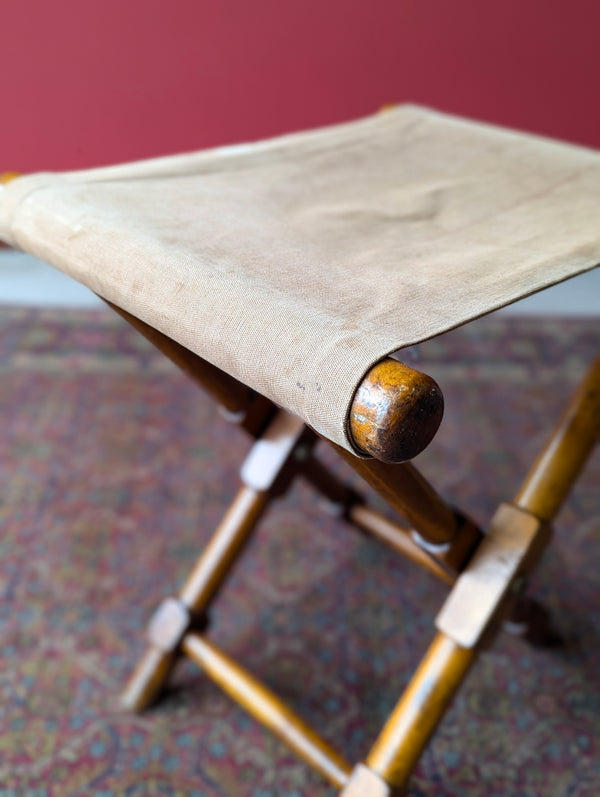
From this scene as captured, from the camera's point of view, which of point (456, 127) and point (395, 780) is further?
point (456, 127)

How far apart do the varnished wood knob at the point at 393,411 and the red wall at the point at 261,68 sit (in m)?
1.49

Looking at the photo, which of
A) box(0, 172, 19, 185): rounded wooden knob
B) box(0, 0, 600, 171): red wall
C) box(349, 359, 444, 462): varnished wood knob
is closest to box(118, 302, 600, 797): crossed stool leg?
box(349, 359, 444, 462): varnished wood knob

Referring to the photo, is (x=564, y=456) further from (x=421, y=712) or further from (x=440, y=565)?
(x=421, y=712)

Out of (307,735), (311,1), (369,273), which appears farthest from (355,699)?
(311,1)

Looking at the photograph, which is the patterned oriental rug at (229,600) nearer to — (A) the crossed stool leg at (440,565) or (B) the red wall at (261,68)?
(A) the crossed stool leg at (440,565)

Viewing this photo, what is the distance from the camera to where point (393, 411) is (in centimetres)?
48

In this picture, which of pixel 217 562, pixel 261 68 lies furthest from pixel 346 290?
pixel 261 68

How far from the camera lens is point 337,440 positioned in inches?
20.1

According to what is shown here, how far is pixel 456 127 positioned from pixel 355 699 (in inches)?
30.9

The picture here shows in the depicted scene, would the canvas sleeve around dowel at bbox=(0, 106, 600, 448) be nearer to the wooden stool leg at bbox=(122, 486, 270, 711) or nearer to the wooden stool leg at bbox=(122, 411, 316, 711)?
the wooden stool leg at bbox=(122, 411, 316, 711)

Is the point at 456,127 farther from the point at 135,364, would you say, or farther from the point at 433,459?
the point at 135,364

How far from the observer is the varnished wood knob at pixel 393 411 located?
49cm

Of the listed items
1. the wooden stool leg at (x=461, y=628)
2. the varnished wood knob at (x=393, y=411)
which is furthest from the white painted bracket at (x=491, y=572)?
the varnished wood knob at (x=393, y=411)

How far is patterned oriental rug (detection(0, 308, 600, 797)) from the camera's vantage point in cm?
103
